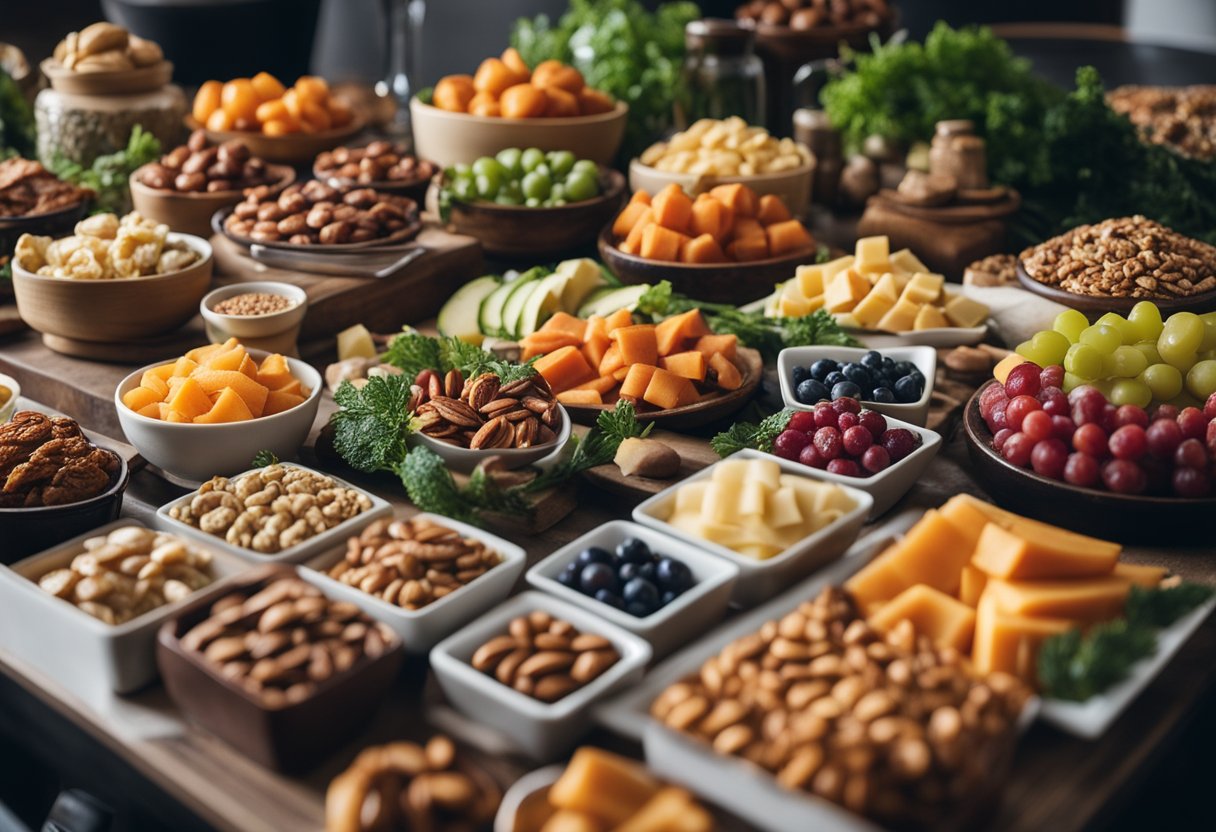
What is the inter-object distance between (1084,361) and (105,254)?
1.65 meters

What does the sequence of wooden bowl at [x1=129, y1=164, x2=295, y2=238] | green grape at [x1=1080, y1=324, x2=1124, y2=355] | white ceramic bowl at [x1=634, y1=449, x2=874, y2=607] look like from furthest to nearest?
wooden bowl at [x1=129, y1=164, x2=295, y2=238] < green grape at [x1=1080, y1=324, x2=1124, y2=355] < white ceramic bowl at [x1=634, y1=449, x2=874, y2=607]

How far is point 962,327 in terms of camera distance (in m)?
2.21

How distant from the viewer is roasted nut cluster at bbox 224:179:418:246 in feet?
7.77

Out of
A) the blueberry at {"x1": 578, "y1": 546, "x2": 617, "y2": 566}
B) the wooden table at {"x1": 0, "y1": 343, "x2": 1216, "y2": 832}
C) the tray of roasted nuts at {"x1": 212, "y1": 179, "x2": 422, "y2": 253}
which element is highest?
the tray of roasted nuts at {"x1": 212, "y1": 179, "x2": 422, "y2": 253}

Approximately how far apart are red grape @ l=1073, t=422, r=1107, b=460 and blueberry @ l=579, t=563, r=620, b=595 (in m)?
0.68

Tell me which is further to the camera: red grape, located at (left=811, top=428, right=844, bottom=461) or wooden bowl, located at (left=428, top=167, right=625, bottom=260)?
wooden bowl, located at (left=428, top=167, right=625, bottom=260)

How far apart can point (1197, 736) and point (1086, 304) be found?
83 cm

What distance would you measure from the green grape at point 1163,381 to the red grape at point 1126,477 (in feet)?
0.79

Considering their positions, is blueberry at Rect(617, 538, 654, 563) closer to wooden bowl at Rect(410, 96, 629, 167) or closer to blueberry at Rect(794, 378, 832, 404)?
blueberry at Rect(794, 378, 832, 404)

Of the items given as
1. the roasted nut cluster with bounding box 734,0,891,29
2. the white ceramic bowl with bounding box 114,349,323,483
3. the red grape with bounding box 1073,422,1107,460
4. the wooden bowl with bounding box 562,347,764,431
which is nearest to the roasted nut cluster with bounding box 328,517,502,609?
the white ceramic bowl with bounding box 114,349,323,483

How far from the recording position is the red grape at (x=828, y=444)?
168 centimetres

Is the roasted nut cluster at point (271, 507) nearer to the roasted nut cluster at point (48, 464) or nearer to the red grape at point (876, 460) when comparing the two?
the roasted nut cluster at point (48, 464)

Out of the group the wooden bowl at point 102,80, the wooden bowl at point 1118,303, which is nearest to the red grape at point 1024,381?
the wooden bowl at point 1118,303

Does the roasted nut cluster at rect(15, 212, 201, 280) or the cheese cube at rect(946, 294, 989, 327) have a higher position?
the roasted nut cluster at rect(15, 212, 201, 280)
